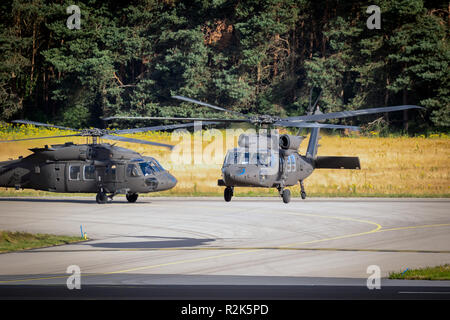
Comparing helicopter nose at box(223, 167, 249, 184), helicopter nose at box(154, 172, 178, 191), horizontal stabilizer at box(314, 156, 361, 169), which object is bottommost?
helicopter nose at box(154, 172, 178, 191)

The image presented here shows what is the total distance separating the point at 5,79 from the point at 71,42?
976 cm

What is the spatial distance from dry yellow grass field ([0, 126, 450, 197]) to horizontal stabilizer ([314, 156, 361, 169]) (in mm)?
20833

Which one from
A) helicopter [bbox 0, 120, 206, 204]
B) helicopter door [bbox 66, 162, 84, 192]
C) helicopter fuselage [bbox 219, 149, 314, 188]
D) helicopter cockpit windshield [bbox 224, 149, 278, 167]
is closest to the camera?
helicopter fuselage [bbox 219, 149, 314, 188]

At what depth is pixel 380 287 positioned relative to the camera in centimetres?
2442

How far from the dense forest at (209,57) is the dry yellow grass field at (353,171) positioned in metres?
7.41

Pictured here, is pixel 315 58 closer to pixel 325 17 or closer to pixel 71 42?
pixel 325 17

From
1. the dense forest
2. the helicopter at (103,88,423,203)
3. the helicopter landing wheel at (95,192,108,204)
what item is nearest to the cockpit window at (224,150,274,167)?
the helicopter at (103,88,423,203)

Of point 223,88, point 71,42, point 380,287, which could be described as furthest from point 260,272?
point 71,42

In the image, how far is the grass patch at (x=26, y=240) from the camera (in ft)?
109

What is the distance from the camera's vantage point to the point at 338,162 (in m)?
36.0

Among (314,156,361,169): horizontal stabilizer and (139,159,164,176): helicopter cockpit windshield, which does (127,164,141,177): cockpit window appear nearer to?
(139,159,164,176): helicopter cockpit windshield

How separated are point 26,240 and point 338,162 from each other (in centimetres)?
1612

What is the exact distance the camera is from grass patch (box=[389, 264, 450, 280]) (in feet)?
84.7

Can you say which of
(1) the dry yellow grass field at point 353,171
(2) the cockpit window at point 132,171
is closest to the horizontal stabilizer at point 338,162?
(2) the cockpit window at point 132,171
